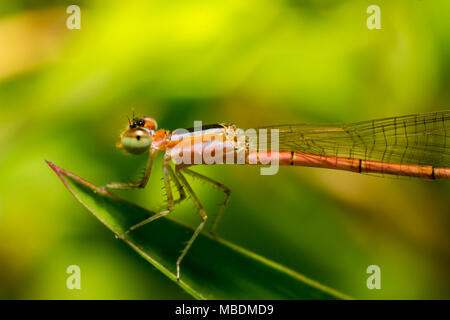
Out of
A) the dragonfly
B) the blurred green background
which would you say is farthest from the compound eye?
the blurred green background

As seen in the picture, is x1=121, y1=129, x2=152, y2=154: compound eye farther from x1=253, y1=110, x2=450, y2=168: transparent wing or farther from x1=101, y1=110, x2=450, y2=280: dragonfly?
x1=253, y1=110, x2=450, y2=168: transparent wing

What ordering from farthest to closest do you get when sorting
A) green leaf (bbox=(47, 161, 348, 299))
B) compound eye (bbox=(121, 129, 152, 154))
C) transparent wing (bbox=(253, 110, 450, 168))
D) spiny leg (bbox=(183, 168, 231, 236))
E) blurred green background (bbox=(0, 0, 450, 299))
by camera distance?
transparent wing (bbox=(253, 110, 450, 168))
blurred green background (bbox=(0, 0, 450, 299))
spiny leg (bbox=(183, 168, 231, 236))
compound eye (bbox=(121, 129, 152, 154))
green leaf (bbox=(47, 161, 348, 299))

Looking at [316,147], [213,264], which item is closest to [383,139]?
[316,147]

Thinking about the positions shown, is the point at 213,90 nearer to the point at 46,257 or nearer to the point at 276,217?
the point at 276,217

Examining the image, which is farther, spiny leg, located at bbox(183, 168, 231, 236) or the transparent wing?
the transparent wing

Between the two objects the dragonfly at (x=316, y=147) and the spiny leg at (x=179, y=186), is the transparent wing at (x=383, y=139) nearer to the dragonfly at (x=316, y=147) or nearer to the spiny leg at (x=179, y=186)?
the dragonfly at (x=316, y=147)

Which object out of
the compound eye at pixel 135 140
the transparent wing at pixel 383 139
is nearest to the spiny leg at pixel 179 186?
the compound eye at pixel 135 140
